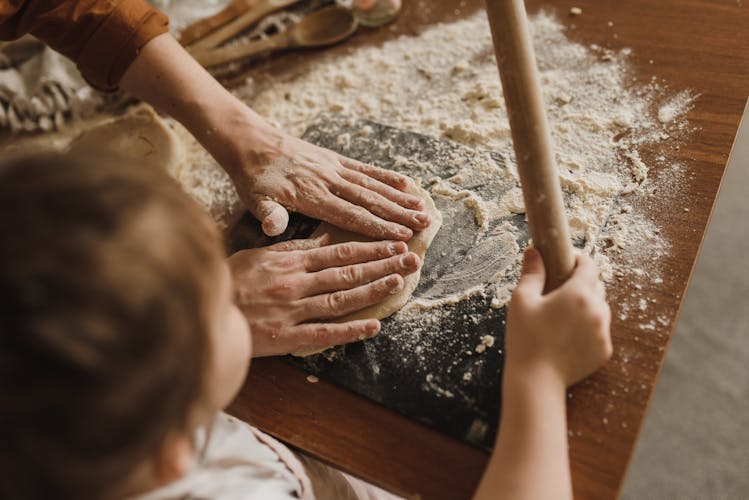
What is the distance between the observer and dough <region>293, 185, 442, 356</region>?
0.79 metres

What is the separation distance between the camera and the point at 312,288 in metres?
0.81

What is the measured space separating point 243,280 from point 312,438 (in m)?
0.25

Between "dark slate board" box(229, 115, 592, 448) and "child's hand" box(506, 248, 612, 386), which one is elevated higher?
"child's hand" box(506, 248, 612, 386)

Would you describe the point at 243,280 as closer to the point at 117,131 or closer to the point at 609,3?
the point at 117,131

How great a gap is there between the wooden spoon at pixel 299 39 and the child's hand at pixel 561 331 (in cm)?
79

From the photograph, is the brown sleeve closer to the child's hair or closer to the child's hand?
the child's hair

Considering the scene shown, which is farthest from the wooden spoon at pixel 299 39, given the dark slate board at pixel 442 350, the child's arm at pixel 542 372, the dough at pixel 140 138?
the child's arm at pixel 542 372

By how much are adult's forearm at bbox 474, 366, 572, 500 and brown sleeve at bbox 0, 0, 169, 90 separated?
2.62 feet

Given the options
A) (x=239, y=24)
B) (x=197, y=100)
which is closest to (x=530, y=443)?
(x=197, y=100)

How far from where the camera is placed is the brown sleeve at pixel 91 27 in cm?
92

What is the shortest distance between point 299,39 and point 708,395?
1.33 metres

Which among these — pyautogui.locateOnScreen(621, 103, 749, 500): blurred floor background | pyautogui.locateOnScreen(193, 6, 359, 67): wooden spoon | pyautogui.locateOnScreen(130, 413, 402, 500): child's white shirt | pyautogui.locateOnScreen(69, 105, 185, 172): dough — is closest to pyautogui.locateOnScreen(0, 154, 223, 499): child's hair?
pyautogui.locateOnScreen(130, 413, 402, 500): child's white shirt

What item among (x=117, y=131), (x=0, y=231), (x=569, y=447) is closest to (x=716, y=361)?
(x=569, y=447)

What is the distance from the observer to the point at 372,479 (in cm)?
66
